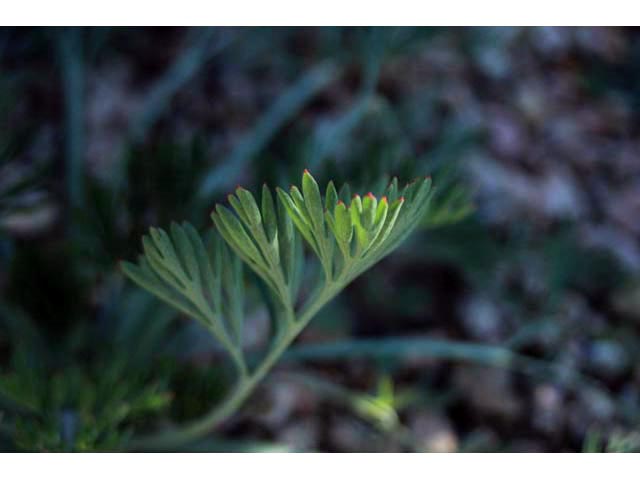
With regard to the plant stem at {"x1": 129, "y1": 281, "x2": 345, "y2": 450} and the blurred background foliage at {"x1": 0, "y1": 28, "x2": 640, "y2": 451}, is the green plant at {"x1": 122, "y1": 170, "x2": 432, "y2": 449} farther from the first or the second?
the blurred background foliage at {"x1": 0, "y1": 28, "x2": 640, "y2": 451}

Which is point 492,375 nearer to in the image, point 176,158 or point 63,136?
point 176,158

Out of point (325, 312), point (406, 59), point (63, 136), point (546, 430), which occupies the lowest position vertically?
point (546, 430)

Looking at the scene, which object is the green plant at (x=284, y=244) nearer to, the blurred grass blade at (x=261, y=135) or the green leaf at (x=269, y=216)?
the green leaf at (x=269, y=216)

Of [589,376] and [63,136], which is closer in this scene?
[589,376]

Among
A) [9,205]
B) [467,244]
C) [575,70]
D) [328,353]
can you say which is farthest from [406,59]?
[9,205]

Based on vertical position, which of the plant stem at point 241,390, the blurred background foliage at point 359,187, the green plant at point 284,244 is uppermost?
the blurred background foliage at point 359,187

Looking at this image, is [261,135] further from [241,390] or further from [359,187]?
[241,390]

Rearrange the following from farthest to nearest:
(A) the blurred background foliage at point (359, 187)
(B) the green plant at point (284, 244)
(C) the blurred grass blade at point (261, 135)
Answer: (C) the blurred grass blade at point (261, 135) → (A) the blurred background foliage at point (359, 187) → (B) the green plant at point (284, 244)

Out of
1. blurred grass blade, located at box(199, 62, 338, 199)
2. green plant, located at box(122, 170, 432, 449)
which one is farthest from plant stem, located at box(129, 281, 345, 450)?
blurred grass blade, located at box(199, 62, 338, 199)

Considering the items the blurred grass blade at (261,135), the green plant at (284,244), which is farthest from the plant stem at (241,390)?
the blurred grass blade at (261,135)
